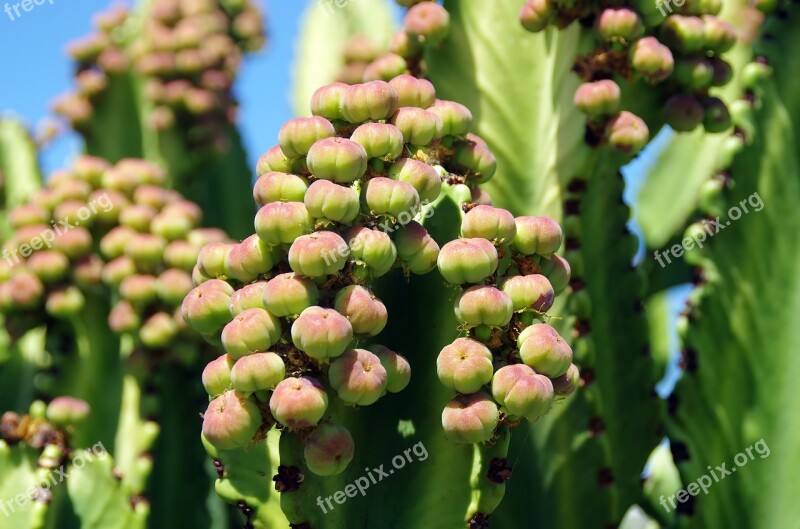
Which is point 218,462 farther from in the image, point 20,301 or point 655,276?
point 655,276

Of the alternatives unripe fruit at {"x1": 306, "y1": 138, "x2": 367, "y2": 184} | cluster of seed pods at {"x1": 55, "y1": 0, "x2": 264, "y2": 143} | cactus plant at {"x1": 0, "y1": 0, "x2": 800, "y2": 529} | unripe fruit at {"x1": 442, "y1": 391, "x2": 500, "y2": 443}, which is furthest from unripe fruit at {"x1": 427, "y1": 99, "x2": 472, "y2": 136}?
cluster of seed pods at {"x1": 55, "y1": 0, "x2": 264, "y2": 143}

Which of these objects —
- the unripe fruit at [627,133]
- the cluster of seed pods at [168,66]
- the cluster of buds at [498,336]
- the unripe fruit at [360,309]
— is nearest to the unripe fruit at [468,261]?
the cluster of buds at [498,336]

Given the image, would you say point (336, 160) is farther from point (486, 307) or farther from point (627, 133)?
point (627, 133)

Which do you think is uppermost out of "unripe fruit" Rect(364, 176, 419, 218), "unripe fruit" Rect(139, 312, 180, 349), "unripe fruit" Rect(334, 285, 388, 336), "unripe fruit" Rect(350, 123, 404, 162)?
"unripe fruit" Rect(139, 312, 180, 349)

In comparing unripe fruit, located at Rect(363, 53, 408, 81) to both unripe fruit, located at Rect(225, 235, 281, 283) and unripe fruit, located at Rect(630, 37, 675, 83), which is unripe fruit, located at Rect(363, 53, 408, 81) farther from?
unripe fruit, located at Rect(225, 235, 281, 283)

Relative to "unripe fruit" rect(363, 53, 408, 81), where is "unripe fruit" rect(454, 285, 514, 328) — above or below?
below
